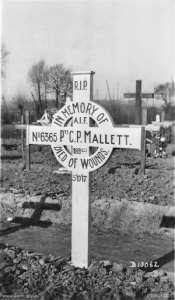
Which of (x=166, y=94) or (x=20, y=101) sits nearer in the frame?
(x=166, y=94)

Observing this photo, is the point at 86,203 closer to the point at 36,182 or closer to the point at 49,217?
the point at 49,217

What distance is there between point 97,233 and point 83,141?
1.73 metres

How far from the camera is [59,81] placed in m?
7.15

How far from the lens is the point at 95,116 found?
3273 millimetres

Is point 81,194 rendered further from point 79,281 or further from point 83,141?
point 79,281

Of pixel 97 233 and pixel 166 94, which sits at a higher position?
pixel 166 94

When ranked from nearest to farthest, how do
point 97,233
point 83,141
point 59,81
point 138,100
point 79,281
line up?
1. point 79,281
2. point 83,141
3. point 97,233
4. point 138,100
5. point 59,81

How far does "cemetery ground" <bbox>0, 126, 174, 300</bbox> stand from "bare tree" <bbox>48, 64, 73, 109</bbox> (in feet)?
4.74

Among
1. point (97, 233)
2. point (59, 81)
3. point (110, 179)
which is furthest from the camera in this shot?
point (59, 81)

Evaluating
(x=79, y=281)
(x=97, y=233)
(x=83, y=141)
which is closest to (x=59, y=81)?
(x=97, y=233)

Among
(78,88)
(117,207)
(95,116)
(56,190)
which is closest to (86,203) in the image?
(95,116)

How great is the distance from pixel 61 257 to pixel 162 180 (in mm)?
2860

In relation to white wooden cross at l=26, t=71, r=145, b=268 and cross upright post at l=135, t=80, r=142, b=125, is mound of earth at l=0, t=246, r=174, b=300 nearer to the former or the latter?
white wooden cross at l=26, t=71, r=145, b=268

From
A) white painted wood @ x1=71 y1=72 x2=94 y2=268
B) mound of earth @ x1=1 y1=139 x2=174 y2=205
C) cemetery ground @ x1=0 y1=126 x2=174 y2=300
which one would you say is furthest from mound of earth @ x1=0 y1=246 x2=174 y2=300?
mound of earth @ x1=1 y1=139 x2=174 y2=205
